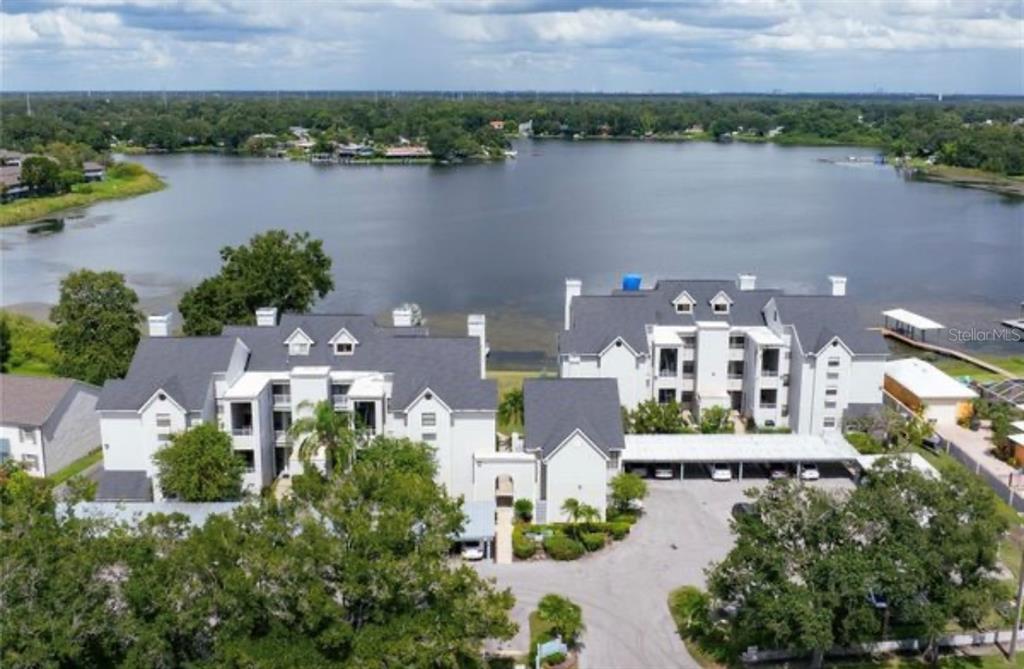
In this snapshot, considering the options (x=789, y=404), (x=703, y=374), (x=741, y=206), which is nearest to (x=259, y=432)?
(x=703, y=374)

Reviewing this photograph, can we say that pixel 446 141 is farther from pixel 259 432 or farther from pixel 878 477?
pixel 878 477

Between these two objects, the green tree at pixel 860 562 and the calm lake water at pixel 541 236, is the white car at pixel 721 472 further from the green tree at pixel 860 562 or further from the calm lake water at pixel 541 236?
the calm lake water at pixel 541 236

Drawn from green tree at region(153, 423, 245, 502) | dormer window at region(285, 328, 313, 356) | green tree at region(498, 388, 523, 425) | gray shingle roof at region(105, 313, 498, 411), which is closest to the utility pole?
gray shingle roof at region(105, 313, 498, 411)

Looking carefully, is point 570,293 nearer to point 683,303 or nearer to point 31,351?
point 683,303

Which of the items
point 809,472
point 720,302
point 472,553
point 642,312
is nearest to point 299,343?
point 472,553

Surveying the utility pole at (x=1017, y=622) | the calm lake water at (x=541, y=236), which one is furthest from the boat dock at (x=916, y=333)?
the utility pole at (x=1017, y=622)

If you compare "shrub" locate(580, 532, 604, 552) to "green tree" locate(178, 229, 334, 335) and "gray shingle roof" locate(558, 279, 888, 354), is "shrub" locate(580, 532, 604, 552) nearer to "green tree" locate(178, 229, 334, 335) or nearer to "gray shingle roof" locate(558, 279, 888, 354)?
→ "gray shingle roof" locate(558, 279, 888, 354)
